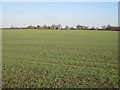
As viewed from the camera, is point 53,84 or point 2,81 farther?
point 2,81

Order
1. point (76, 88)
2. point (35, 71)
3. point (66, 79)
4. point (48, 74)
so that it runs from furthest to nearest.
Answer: point (35, 71) < point (48, 74) < point (66, 79) < point (76, 88)

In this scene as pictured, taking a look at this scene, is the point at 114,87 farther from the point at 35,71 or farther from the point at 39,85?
the point at 35,71

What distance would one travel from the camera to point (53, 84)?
726 centimetres

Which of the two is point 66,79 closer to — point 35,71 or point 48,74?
point 48,74

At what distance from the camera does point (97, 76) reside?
838cm

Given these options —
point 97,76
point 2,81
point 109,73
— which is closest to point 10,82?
point 2,81

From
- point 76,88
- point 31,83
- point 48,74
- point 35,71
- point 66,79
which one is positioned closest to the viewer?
point 76,88

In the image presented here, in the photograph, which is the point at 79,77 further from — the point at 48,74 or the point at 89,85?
the point at 48,74

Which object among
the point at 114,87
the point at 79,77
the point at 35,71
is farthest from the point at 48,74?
→ the point at 114,87

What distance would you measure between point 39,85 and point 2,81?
2.38m

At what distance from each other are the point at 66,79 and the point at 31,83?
2.05 meters

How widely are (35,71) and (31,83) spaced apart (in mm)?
2023

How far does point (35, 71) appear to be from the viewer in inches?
369

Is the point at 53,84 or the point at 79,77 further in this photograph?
the point at 79,77
